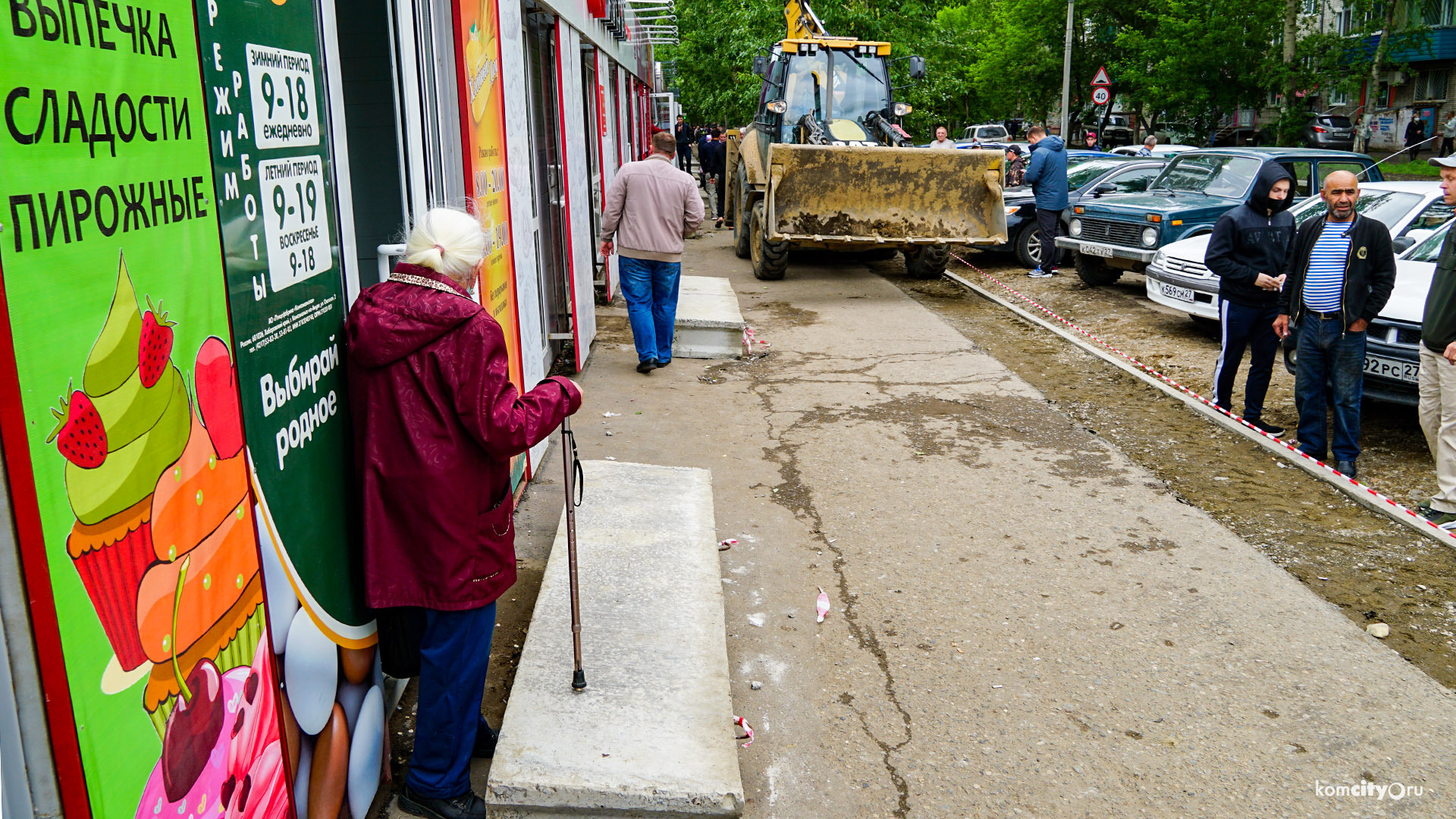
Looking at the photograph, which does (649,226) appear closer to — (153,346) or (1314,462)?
(1314,462)

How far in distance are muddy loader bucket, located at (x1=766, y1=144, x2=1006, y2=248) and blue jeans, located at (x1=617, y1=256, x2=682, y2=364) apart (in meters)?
3.68

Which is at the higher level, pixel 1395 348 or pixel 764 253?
pixel 764 253

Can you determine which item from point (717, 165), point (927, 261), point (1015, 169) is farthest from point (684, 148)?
point (927, 261)

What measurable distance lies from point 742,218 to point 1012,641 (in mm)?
11984

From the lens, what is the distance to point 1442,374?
5.66 metres

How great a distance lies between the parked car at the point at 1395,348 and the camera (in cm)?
689

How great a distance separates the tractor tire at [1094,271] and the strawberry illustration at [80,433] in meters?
13.1

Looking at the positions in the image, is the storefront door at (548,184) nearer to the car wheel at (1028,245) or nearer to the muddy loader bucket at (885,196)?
the muddy loader bucket at (885,196)

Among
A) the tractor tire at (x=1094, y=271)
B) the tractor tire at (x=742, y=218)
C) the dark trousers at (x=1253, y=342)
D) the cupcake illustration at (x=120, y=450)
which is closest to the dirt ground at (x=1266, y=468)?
the dark trousers at (x=1253, y=342)

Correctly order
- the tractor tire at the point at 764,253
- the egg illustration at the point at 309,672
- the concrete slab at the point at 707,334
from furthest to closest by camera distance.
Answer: the tractor tire at the point at 764,253 < the concrete slab at the point at 707,334 < the egg illustration at the point at 309,672

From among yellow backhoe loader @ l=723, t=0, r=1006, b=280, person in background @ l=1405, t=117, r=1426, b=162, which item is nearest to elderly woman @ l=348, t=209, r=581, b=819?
yellow backhoe loader @ l=723, t=0, r=1006, b=280

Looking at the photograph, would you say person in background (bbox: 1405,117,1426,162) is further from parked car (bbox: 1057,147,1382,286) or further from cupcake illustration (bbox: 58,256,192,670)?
cupcake illustration (bbox: 58,256,192,670)

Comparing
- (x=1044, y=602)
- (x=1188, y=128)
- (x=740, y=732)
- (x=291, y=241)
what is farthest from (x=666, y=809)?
(x=1188, y=128)

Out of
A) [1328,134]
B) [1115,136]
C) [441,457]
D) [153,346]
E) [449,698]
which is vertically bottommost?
[449,698]
